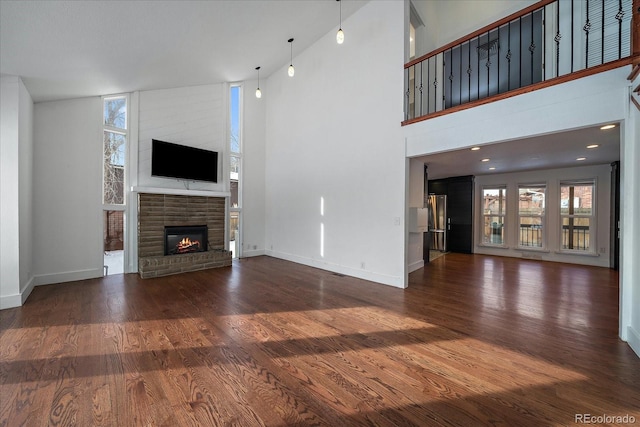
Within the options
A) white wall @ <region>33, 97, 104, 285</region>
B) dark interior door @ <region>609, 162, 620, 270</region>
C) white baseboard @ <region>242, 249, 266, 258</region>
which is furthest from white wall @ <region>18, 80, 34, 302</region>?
dark interior door @ <region>609, 162, 620, 270</region>

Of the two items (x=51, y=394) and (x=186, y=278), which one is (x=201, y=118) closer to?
(x=186, y=278)

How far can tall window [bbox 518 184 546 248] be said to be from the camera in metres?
6.79

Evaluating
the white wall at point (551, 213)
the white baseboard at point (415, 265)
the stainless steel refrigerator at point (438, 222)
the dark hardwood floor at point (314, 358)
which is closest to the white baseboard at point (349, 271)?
the dark hardwood floor at point (314, 358)

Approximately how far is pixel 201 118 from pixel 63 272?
3.98m

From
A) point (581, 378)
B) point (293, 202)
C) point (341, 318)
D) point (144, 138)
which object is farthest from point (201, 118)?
point (581, 378)

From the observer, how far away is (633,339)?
7.47 ft

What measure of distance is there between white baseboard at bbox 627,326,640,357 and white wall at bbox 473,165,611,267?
16.3 ft

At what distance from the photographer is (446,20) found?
6.08 m

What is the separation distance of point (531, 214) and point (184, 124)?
8.95 meters

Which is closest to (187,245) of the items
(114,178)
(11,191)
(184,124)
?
(114,178)

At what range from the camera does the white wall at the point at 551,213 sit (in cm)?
588

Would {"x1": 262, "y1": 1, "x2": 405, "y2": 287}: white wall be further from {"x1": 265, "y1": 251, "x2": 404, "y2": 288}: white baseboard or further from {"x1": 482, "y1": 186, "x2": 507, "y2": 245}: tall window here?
{"x1": 482, "y1": 186, "x2": 507, "y2": 245}: tall window

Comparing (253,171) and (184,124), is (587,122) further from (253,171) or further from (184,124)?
(184,124)

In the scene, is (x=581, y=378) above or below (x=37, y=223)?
below
